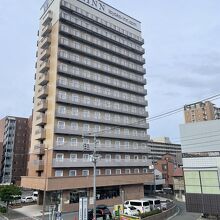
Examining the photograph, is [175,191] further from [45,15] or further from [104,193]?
[45,15]

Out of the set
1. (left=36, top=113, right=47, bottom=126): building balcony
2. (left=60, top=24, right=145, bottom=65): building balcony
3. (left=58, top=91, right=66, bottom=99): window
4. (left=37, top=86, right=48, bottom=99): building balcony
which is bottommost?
(left=36, top=113, right=47, bottom=126): building balcony

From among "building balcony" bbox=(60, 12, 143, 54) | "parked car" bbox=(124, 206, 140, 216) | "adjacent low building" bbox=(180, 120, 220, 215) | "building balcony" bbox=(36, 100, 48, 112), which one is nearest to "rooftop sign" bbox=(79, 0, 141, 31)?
"building balcony" bbox=(60, 12, 143, 54)

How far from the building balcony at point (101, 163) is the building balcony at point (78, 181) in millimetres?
2618

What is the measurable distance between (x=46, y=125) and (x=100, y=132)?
1219 cm

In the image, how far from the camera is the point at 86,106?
5634 centimetres

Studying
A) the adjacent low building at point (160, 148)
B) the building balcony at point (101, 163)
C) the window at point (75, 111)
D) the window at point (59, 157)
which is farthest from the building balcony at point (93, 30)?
the adjacent low building at point (160, 148)

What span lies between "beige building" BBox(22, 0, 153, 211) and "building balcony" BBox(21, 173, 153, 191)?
6.6 inches

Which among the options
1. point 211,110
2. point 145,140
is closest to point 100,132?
point 145,140

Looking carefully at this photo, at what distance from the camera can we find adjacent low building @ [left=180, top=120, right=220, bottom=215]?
29.3m

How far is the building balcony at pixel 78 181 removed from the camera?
149 feet

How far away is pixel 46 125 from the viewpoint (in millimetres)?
53031

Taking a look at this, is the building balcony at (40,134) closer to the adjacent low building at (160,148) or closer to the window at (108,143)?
the window at (108,143)

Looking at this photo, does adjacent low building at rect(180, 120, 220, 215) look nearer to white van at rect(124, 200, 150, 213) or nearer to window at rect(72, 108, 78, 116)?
white van at rect(124, 200, 150, 213)

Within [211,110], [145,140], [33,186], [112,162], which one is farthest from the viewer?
[211,110]
